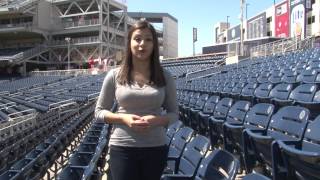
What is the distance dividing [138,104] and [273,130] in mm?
2127

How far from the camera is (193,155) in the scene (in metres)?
3.99

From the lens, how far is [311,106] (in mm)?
6352

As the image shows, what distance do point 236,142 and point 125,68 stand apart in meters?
2.46

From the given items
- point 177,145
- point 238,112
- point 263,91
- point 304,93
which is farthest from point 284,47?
point 177,145

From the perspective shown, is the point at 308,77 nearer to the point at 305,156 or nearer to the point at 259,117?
the point at 259,117

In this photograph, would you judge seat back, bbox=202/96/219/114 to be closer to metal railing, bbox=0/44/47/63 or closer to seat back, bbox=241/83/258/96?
seat back, bbox=241/83/258/96

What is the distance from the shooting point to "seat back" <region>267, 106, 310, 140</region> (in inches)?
171

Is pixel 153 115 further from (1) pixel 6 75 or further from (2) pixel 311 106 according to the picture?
(1) pixel 6 75

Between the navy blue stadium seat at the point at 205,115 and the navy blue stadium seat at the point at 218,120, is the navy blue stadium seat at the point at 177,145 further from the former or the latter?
the navy blue stadium seat at the point at 205,115

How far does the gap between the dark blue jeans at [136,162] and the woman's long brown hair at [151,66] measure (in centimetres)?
48

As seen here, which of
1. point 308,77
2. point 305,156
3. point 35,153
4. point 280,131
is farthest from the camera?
point 308,77

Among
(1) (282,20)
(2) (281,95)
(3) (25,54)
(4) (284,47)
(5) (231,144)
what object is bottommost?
(5) (231,144)

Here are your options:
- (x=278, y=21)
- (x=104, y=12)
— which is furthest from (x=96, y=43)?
(x=278, y=21)

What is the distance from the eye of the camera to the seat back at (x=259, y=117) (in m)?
5.23
